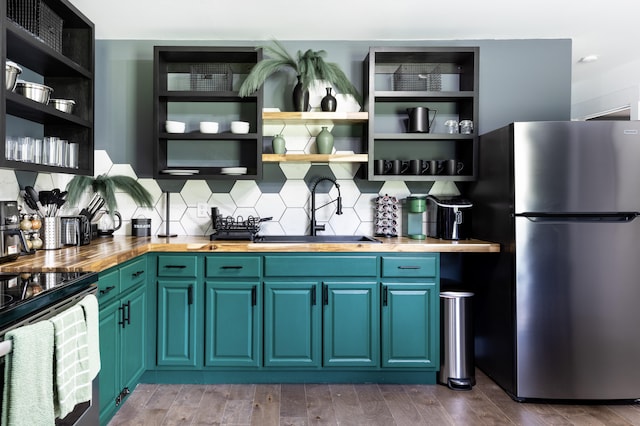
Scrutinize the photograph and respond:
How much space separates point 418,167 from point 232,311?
1.66 meters

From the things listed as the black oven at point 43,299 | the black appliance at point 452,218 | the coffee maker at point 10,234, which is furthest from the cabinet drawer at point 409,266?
the coffee maker at point 10,234

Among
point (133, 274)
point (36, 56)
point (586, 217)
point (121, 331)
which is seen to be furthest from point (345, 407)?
point (36, 56)

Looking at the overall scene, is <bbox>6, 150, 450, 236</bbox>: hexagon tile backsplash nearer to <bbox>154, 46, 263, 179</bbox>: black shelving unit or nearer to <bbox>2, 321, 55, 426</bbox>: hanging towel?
<bbox>154, 46, 263, 179</bbox>: black shelving unit

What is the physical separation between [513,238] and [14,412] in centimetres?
251

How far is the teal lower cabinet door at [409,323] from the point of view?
9.46ft

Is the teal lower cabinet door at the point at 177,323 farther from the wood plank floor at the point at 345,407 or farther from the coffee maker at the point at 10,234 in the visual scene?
the coffee maker at the point at 10,234

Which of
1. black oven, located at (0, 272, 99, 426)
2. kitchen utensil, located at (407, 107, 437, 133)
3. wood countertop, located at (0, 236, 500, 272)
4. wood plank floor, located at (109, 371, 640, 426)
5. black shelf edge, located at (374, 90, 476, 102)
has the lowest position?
wood plank floor, located at (109, 371, 640, 426)

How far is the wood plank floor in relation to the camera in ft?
8.03

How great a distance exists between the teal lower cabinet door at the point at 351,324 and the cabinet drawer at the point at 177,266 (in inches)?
33.7

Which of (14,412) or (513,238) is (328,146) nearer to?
(513,238)

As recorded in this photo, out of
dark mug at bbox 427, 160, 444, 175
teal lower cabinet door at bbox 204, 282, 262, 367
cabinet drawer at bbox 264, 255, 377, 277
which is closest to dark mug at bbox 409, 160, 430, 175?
Answer: dark mug at bbox 427, 160, 444, 175

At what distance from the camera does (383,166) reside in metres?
3.29

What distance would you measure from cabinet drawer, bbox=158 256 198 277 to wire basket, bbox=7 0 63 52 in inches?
56.0

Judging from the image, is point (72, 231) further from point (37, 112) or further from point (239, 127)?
point (239, 127)
